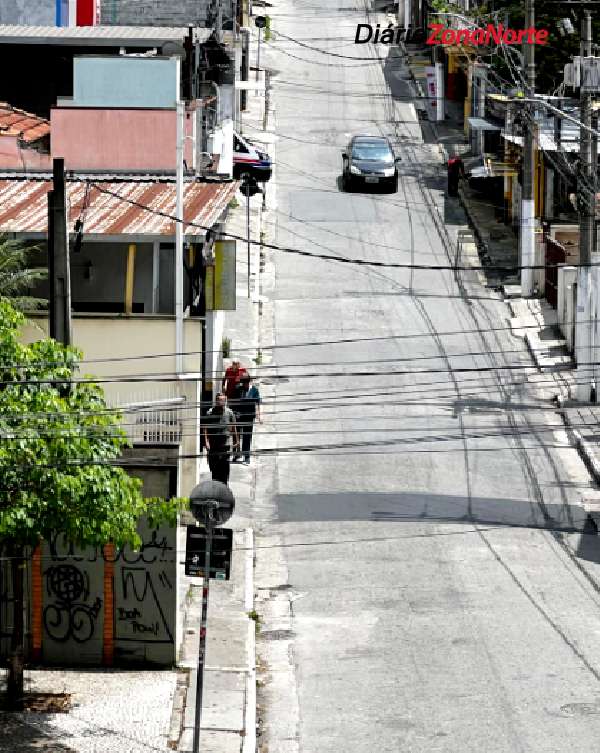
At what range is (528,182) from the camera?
43.7 metres

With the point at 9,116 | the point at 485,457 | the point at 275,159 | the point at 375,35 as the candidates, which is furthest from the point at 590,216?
the point at 375,35

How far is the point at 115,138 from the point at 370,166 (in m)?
18.3

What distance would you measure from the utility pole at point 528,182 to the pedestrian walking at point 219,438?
1573 cm

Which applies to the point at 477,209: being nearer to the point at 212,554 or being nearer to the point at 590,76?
the point at 590,76

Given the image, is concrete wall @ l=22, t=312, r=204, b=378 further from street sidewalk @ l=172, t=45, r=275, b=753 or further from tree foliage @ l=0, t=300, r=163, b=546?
tree foliage @ l=0, t=300, r=163, b=546

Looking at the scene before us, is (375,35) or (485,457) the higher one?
(375,35)

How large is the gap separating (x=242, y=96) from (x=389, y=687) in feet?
150

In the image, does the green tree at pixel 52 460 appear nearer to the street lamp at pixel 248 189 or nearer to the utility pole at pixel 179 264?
the utility pole at pixel 179 264

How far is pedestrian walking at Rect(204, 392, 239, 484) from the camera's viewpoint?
2825cm

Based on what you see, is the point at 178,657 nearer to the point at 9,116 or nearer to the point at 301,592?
the point at 301,592

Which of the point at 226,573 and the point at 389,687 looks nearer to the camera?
the point at 226,573

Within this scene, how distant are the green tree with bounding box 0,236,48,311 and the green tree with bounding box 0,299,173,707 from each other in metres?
7.24

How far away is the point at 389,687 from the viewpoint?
67.8 feet

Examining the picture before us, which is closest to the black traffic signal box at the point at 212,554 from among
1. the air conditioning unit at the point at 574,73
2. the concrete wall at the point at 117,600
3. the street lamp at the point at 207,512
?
the street lamp at the point at 207,512
